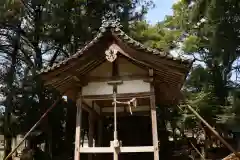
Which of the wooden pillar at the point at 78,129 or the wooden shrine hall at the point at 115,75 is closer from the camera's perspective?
the wooden shrine hall at the point at 115,75

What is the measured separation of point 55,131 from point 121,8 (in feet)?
22.3

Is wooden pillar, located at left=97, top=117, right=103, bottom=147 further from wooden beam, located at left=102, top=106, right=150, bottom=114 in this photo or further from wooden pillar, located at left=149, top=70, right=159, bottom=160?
wooden pillar, located at left=149, top=70, right=159, bottom=160

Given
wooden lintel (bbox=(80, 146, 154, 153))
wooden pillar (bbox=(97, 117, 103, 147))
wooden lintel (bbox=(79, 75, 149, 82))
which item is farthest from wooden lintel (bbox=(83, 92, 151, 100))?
wooden pillar (bbox=(97, 117, 103, 147))

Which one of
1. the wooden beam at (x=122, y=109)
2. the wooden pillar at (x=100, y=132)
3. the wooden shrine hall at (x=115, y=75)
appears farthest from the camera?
the wooden beam at (x=122, y=109)

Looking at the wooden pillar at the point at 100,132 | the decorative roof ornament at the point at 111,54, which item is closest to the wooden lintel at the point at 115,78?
the decorative roof ornament at the point at 111,54

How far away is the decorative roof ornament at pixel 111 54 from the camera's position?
5.93 metres

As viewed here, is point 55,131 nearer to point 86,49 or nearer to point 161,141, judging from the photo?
point 161,141

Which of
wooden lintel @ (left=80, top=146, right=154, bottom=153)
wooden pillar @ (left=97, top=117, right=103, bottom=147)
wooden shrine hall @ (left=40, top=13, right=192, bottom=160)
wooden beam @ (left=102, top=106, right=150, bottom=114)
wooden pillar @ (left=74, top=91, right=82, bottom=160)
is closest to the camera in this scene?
wooden lintel @ (left=80, top=146, right=154, bottom=153)

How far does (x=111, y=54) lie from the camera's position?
19.5ft


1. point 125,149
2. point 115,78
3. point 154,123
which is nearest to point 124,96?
point 115,78

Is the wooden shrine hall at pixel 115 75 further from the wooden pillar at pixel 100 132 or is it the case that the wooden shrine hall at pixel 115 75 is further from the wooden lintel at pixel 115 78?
the wooden pillar at pixel 100 132

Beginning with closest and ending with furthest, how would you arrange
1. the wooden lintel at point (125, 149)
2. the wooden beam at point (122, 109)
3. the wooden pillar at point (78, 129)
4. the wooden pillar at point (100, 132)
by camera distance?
1. the wooden lintel at point (125, 149)
2. the wooden pillar at point (78, 129)
3. the wooden pillar at point (100, 132)
4. the wooden beam at point (122, 109)

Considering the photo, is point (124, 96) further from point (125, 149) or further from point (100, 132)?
point (100, 132)

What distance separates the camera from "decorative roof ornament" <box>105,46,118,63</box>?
19.5ft
